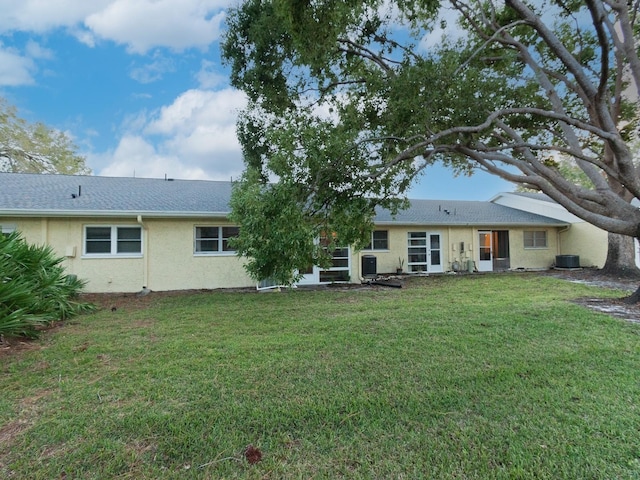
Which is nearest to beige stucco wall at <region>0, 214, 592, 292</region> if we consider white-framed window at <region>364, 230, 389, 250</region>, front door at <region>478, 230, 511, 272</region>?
white-framed window at <region>364, 230, 389, 250</region>

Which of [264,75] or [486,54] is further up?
[486,54]

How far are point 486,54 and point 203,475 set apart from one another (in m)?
12.1

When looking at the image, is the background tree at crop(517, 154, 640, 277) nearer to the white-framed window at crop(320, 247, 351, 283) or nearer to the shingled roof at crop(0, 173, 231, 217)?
the white-framed window at crop(320, 247, 351, 283)

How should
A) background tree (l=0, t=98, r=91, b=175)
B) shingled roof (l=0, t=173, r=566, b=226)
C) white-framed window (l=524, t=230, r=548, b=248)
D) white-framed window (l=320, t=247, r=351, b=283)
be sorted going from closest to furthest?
1. shingled roof (l=0, t=173, r=566, b=226)
2. white-framed window (l=320, t=247, r=351, b=283)
3. white-framed window (l=524, t=230, r=548, b=248)
4. background tree (l=0, t=98, r=91, b=175)

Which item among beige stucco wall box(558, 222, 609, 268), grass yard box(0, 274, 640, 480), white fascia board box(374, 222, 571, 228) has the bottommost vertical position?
grass yard box(0, 274, 640, 480)

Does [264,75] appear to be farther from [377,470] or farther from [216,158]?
[216,158]

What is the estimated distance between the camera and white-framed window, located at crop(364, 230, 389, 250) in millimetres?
14242

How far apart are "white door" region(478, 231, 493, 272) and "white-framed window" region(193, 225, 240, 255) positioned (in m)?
11.7

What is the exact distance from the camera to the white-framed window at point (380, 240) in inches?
561

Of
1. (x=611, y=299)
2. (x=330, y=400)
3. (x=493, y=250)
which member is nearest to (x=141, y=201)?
(x=330, y=400)

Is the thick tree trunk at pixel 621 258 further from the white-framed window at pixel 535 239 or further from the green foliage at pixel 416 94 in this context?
the green foliage at pixel 416 94

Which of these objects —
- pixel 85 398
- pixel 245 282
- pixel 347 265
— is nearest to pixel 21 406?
pixel 85 398

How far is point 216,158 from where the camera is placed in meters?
21.2

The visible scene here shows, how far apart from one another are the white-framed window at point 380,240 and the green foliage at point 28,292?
1020 cm
